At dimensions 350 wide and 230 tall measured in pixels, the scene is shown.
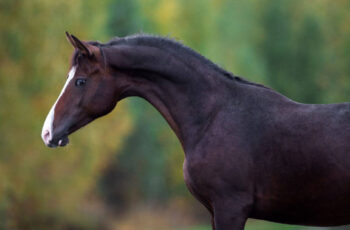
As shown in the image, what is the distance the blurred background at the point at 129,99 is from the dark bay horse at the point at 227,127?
1.73 feet

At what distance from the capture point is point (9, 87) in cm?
2191

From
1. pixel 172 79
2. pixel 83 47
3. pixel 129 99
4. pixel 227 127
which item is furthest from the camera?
pixel 129 99

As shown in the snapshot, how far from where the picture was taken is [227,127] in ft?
20.0

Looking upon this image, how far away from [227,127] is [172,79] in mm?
712

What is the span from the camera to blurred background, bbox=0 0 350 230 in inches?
902

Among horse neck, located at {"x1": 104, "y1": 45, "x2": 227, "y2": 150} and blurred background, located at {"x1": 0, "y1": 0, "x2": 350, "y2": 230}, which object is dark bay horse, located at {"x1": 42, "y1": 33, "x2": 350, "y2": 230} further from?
blurred background, located at {"x1": 0, "y1": 0, "x2": 350, "y2": 230}

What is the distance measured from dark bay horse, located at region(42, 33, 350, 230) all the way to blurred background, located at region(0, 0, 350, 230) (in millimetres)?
526

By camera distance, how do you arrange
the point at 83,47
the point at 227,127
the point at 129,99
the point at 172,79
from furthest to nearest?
the point at 129,99 < the point at 172,79 < the point at 83,47 < the point at 227,127

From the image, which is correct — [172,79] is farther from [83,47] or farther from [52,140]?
[52,140]

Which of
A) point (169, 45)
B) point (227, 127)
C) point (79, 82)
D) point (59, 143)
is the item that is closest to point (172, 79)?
point (169, 45)

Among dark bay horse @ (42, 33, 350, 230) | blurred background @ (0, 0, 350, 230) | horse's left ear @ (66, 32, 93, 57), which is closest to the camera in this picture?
dark bay horse @ (42, 33, 350, 230)

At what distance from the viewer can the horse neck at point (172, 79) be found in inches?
A: 247

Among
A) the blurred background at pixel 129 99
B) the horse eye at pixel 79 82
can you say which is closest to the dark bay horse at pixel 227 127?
the horse eye at pixel 79 82

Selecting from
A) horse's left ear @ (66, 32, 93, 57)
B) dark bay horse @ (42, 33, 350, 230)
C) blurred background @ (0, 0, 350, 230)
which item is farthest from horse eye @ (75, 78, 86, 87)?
blurred background @ (0, 0, 350, 230)
